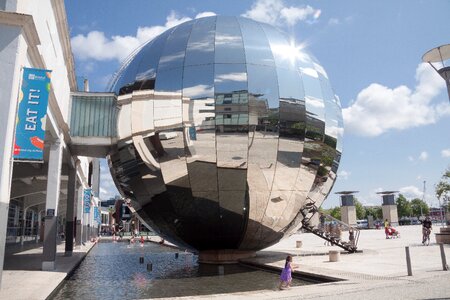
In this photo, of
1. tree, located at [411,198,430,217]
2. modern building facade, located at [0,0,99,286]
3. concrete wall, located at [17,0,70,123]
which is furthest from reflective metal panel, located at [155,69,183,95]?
tree, located at [411,198,430,217]

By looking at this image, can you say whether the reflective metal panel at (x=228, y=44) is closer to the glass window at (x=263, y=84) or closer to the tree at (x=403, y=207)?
the glass window at (x=263, y=84)

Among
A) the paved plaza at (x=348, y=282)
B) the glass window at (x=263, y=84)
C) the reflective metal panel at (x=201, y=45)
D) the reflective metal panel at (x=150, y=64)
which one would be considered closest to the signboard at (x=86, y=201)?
the paved plaza at (x=348, y=282)

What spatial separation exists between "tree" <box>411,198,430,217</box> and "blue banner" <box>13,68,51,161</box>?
165915mm

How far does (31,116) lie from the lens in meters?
10.9

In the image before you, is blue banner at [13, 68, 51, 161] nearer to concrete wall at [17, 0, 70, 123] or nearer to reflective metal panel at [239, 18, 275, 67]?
concrete wall at [17, 0, 70, 123]

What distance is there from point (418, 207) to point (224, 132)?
545 feet

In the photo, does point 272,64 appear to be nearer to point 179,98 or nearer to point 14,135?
point 179,98

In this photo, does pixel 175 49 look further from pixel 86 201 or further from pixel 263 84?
pixel 86 201

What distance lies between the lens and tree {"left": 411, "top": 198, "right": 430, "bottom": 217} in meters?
156

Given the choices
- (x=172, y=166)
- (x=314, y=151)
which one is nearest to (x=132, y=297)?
(x=172, y=166)

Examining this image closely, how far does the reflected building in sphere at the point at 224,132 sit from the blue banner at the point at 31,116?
129 inches

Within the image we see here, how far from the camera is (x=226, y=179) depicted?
12688 mm

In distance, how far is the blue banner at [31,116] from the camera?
10.7 m

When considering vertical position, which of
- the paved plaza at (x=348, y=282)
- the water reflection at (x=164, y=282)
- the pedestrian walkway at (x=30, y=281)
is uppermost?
the paved plaza at (x=348, y=282)
